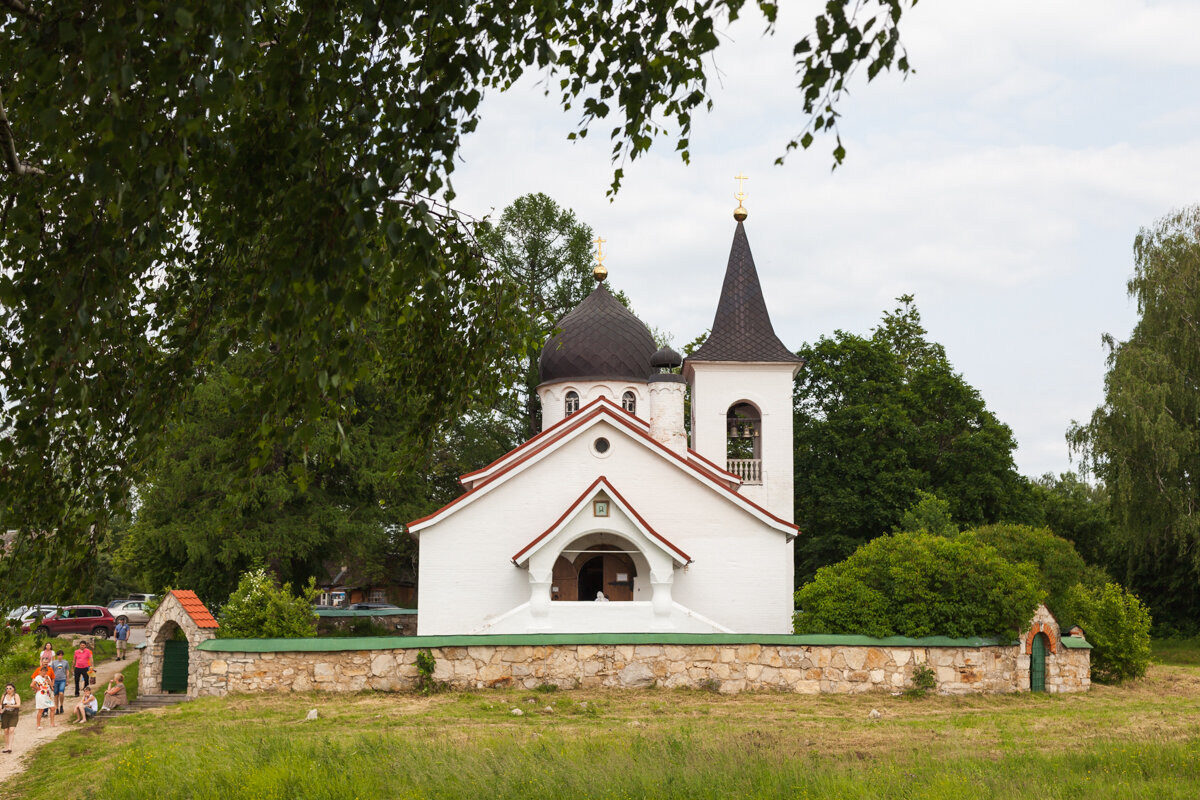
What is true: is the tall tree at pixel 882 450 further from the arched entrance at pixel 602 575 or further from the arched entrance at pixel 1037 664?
the arched entrance at pixel 1037 664

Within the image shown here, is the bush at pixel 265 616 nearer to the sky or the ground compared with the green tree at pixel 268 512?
nearer to the ground

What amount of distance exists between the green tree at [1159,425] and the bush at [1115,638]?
9711 mm

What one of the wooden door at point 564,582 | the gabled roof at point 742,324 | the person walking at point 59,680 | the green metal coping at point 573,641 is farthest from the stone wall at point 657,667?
the gabled roof at point 742,324

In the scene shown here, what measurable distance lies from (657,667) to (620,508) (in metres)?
4.38

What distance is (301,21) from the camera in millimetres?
4297

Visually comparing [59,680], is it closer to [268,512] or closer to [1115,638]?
[268,512]

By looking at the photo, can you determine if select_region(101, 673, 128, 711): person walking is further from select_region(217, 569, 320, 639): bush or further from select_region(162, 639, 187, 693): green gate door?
select_region(217, 569, 320, 639): bush

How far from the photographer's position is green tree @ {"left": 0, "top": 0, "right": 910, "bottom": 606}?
144 inches

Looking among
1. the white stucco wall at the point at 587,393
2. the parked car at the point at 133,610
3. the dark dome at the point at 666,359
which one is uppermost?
the dark dome at the point at 666,359

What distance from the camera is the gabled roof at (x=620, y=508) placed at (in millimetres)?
20797

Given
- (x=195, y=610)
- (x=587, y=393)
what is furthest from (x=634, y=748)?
(x=587, y=393)

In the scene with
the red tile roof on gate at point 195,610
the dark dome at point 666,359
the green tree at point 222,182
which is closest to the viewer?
the green tree at point 222,182

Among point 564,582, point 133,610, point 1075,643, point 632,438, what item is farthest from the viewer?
point 133,610

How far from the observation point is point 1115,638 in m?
19.5
